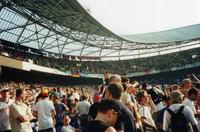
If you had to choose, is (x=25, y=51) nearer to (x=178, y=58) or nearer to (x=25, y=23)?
(x=25, y=23)

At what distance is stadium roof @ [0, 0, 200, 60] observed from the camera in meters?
33.1

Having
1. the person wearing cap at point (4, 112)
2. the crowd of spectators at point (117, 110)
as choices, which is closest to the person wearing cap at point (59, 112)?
the crowd of spectators at point (117, 110)

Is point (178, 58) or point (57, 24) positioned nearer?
point (57, 24)

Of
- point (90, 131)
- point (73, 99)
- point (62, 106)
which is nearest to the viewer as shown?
point (90, 131)

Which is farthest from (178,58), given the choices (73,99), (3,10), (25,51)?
(73,99)

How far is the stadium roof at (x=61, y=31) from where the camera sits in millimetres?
33094

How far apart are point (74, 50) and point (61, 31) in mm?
13803

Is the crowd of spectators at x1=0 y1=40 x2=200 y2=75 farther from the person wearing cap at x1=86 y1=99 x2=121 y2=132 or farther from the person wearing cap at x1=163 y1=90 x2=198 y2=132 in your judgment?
the person wearing cap at x1=86 y1=99 x2=121 y2=132

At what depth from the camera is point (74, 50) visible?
195 feet

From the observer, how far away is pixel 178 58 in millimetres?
67750

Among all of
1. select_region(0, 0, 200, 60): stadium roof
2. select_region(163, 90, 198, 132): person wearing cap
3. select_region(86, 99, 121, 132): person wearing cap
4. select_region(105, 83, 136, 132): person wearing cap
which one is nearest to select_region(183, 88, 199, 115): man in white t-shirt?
select_region(163, 90, 198, 132): person wearing cap

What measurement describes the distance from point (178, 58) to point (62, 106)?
56.7 metres

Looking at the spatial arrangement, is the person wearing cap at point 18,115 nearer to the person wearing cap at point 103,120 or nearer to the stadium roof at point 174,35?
the person wearing cap at point 103,120

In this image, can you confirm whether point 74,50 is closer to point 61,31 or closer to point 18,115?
point 61,31
